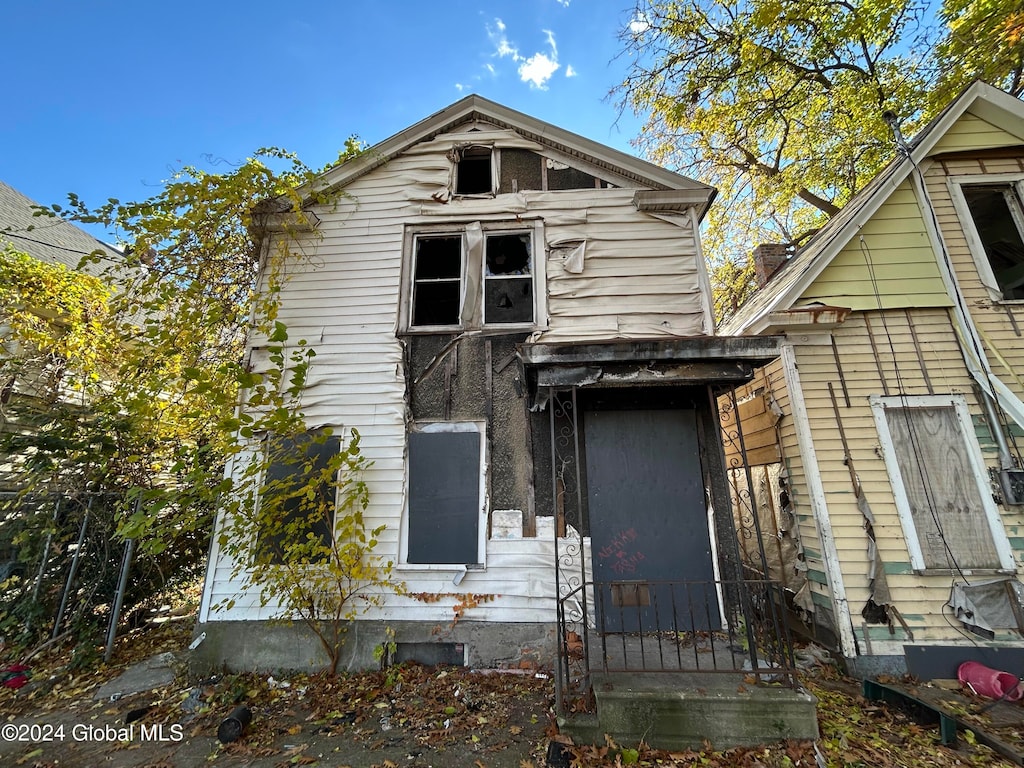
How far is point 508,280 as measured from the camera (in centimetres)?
609

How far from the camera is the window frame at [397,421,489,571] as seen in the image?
16.5 ft

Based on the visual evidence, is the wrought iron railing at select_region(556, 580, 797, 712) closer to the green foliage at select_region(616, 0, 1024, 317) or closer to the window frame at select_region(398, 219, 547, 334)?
the window frame at select_region(398, 219, 547, 334)

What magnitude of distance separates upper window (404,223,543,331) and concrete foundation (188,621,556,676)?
3.83 metres

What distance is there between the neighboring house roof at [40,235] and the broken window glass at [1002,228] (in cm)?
1645

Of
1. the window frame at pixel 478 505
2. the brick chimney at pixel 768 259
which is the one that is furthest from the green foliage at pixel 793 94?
the window frame at pixel 478 505

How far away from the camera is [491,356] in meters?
5.64

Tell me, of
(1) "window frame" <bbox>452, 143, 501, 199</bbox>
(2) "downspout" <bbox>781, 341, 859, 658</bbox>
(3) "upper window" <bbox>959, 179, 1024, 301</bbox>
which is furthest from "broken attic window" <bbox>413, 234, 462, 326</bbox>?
(3) "upper window" <bbox>959, 179, 1024, 301</bbox>

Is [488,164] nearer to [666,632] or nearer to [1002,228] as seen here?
[666,632]

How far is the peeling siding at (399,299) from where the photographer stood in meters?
4.97

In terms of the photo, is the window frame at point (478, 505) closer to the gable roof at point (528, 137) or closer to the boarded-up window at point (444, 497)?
the boarded-up window at point (444, 497)

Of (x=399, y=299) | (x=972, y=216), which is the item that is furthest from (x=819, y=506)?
(x=399, y=299)

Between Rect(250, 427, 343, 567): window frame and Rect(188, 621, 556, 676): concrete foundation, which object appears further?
Rect(250, 427, 343, 567): window frame

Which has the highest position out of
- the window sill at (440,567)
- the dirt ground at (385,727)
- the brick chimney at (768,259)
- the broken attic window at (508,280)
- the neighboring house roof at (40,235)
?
the neighboring house roof at (40,235)

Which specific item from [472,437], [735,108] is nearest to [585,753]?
[472,437]
